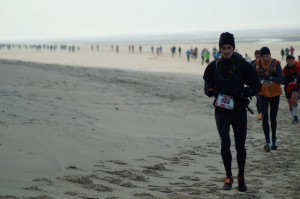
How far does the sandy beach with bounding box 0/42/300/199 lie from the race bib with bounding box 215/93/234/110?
3.15 ft

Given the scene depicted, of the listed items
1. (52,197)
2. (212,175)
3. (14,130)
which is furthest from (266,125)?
(52,197)

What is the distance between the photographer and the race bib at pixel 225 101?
5.21m

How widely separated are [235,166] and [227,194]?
160 centimetres

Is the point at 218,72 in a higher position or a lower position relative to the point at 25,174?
higher

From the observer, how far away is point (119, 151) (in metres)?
6.63

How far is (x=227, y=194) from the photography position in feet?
16.5

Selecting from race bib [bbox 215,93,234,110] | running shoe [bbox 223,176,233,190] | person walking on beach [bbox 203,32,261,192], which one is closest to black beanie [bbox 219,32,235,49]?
person walking on beach [bbox 203,32,261,192]

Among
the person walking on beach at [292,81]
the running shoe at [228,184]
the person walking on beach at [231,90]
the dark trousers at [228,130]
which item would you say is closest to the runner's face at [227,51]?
the person walking on beach at [231,90]

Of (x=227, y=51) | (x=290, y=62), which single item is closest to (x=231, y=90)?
(x=227, y=51)

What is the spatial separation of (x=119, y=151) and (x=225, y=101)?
6.75 feet

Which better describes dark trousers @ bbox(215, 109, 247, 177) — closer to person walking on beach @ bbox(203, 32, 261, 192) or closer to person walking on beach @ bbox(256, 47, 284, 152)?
person walking on beach @ bbox(203, 32, 261, 192)

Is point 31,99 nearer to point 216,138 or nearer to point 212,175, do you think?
point 216,138

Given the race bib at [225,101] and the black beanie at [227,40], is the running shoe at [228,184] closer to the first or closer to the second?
the race bib at [225,101]

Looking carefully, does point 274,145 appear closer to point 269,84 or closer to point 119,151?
point 269,84
